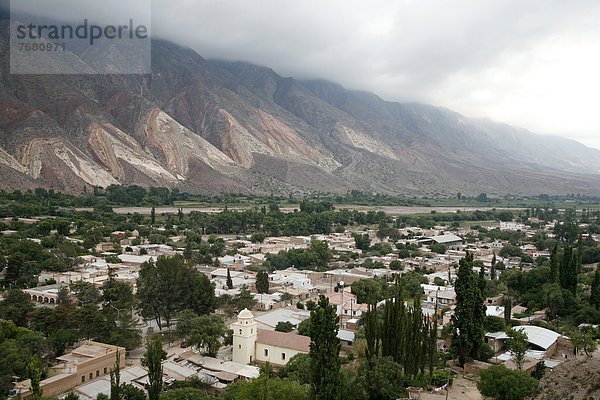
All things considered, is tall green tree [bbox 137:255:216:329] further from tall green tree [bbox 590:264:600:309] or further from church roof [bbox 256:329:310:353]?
tall green tree [bbox 590:264:600:309]

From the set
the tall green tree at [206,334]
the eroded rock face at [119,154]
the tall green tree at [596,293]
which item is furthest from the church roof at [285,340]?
the eroded rock face at [119,154]

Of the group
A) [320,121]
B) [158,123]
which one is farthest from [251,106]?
[158,123]

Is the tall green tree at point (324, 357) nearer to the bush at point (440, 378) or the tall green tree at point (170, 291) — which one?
the bush at point (440, 378)

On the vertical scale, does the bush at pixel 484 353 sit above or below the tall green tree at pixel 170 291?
below

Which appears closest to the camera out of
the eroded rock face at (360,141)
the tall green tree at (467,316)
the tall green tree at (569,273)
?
the tall green tree at (467,316)

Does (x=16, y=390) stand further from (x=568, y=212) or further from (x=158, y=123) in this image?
(x=158, y=123)

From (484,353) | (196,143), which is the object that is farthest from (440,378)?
(196,143)

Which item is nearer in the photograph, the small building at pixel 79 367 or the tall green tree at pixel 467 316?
the small building at pixel 79 367
